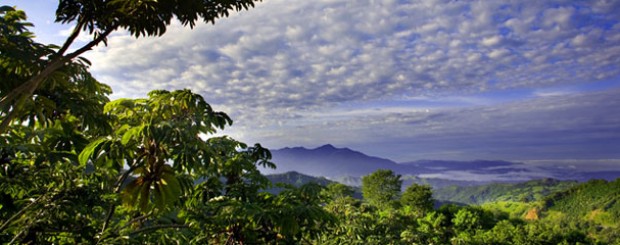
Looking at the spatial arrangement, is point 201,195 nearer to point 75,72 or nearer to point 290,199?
point 290,199

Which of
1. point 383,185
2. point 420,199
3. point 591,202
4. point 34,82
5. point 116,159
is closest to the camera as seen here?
point 34,82

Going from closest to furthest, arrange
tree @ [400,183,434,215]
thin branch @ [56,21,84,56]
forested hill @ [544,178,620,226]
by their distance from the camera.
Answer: thin branch @ [56,21,84,56], tree @ [400,183,434,215], forested hill @ [544,178,620,226]

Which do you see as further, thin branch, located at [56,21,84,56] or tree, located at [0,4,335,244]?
thin branch, located at [56,21,84,56]

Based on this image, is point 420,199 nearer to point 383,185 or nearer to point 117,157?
point 383,185

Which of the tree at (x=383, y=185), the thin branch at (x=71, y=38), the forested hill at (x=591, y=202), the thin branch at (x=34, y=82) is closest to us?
the thin branch at (x=34, y=82)

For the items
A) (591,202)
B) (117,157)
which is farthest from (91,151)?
(591,202)

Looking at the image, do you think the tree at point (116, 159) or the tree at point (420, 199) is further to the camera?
the tree at point (420, 199)

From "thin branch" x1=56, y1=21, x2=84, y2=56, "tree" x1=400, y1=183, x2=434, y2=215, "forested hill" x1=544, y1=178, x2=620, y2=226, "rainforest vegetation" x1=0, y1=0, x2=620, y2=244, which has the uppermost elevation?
"thin branch" x1=56, y1=21, x2=84, y2=56

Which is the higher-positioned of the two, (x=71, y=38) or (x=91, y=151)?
(x=71, y=38)

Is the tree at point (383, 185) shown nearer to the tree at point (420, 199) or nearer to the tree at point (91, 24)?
the tree at point (420, 199)

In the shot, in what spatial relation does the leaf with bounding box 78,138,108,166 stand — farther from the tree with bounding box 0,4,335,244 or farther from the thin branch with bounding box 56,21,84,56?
the thin branch with bounding box 56,21,84,56

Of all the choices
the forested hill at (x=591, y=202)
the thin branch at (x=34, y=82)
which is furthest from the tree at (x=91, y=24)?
the forested hill at (x=591, y=202)

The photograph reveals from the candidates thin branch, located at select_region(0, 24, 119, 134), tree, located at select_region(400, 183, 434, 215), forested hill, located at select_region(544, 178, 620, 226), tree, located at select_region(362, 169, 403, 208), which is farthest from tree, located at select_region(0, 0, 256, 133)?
forested hill, located at select_region(544, 178, 620, 226)

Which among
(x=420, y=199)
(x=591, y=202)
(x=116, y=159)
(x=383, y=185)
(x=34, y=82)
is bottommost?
(x=591, y=202)
